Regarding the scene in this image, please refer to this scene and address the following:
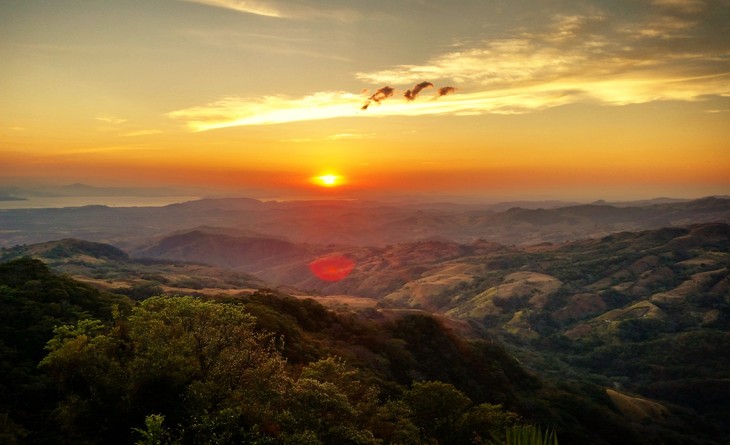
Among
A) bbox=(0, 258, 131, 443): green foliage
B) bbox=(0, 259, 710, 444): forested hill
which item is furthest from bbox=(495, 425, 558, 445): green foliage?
bbox=(0, 258, 131, 443): green foliage

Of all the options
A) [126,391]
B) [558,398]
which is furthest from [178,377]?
A: [558,398]

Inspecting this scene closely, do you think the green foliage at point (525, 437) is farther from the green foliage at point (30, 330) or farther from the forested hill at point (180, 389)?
the green foliage at point (30, 330)

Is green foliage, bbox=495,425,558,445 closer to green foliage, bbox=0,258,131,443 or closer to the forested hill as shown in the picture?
the forested hill

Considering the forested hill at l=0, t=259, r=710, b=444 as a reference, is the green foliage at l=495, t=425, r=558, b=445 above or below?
above

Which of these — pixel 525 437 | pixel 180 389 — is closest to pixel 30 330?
pixel 180 389

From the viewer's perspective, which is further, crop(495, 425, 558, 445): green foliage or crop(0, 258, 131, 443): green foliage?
crop(0, 258, 131, 443): green foliage

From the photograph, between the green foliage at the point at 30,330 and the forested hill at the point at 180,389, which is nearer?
the forested hill at the point at 180,389

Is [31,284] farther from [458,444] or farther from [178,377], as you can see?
[458,444]

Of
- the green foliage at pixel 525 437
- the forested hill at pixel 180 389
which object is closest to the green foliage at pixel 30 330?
the forested hill at pixel 180 389

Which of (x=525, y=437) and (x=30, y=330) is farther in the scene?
(x=30, y=330)

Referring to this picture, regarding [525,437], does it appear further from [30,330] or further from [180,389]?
[30,330]

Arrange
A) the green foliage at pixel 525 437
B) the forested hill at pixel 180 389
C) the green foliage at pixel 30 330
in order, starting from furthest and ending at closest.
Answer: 1. the green foliage at pixel 30 330
2. the forested hill at pixel 180 389
3. the green foliage at pixel 525 437

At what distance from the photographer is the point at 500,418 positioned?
49.9 m

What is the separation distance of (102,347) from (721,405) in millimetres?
232049
